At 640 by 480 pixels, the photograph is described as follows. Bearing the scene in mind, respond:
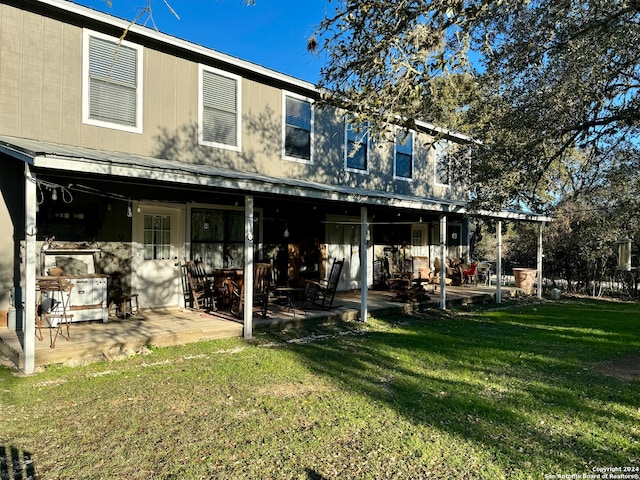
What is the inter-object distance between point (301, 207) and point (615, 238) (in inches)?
386

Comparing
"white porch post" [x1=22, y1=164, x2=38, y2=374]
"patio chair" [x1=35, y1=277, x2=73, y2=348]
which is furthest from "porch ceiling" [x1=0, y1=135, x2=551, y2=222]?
"patio chair" [x1=35, y1=277, x2=73, y2=348]

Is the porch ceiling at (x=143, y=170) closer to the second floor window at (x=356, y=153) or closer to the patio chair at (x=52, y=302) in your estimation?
the patio chair at (x=52, y=302)

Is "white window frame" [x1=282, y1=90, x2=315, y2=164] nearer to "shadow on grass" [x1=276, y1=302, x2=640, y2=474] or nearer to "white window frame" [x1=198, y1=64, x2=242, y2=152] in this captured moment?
"white window frame" [x1=198, y1=64, x2=242, y2=152]

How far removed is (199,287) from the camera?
8625 millimetres

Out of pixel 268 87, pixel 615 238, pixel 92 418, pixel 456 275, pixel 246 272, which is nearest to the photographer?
pixel 92 418

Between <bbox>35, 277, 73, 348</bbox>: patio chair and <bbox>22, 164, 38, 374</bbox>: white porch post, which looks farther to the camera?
<bbox>35, 277, 73, 348</bbox>: patio chair

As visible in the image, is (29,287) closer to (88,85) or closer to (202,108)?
(88,85)

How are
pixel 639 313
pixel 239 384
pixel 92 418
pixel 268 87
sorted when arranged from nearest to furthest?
pixel 92 418 < pixel 239 384 < pixel 268 87 < pixel 639 313

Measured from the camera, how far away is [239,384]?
15.8ft

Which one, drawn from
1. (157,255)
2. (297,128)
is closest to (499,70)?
(297,128)

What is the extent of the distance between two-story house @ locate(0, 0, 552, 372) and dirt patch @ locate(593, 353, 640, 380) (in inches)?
143

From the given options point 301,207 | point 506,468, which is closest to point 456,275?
point 301,207

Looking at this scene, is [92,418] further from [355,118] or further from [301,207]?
[301,207]

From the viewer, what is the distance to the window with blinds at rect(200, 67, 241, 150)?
863 cm
